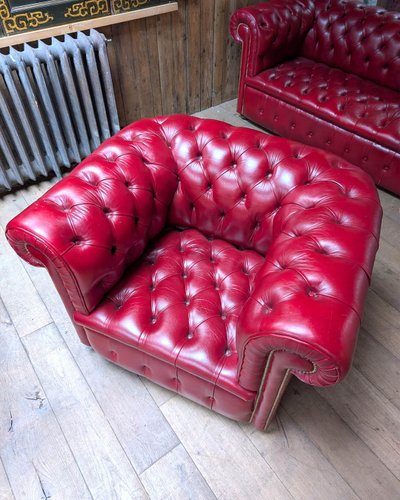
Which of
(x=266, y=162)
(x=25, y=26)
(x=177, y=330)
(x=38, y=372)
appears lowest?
(x=38, y=372)

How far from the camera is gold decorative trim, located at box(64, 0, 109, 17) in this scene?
201 centimetres

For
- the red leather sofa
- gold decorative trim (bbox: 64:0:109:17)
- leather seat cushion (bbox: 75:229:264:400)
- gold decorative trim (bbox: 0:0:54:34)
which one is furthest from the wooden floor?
gold decorative trim (bbox: 64:0:109:17)

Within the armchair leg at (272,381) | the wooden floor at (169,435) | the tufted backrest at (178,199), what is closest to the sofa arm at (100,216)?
the tufted backrest at (178,199)

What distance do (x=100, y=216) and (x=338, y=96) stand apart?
6.07ft

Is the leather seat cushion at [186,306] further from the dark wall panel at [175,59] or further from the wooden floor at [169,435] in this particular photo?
the dark wall panel at [175,59]

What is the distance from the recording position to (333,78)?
2523 millimetres

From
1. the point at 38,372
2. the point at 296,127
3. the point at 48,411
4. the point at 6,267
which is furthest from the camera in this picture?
the point at 296,127

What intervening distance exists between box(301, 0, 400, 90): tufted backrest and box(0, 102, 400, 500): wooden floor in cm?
179

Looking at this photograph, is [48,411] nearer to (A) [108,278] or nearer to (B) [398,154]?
(A) [108,278]

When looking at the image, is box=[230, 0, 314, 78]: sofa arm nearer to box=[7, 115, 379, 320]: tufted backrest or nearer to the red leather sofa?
the red leather sofa

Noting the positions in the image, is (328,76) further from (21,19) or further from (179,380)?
(179,380)

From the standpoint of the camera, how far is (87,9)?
206cm

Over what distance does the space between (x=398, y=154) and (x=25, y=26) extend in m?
2.12

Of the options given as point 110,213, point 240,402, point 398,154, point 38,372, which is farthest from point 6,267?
point 398,154
